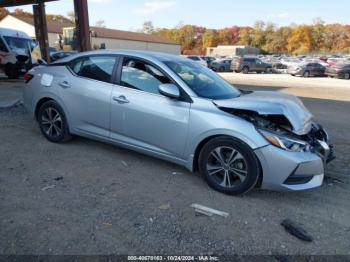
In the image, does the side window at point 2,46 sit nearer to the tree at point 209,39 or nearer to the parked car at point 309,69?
the parked car at point 309,69

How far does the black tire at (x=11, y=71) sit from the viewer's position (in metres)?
Result: 15.5

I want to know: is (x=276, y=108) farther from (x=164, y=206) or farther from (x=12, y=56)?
(x=12, y=56)

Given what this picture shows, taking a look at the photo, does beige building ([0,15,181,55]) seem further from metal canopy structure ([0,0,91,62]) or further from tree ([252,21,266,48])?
tree ([252,21,266,48])

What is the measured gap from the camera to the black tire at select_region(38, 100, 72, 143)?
538cm

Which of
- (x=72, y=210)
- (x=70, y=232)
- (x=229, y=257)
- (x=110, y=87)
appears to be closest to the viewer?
(x=229, y=257)

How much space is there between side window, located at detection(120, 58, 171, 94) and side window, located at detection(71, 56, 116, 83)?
26cm

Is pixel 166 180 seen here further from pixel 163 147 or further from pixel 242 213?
pixel 242 213

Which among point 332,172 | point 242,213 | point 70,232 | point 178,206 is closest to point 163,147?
point 178,206

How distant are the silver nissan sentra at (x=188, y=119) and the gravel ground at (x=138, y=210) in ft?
0.97

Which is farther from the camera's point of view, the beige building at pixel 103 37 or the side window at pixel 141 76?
the beige building at pixel 103 37

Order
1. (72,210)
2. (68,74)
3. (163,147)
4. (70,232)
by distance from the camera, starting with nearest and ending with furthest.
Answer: (70,232) → (72,210) → (163,147) → (68,74)

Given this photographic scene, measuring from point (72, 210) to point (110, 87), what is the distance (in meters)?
1.92

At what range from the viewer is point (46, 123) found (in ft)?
18.4

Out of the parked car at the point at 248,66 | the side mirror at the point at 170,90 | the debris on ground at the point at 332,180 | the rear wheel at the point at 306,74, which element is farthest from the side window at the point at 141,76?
the parked car at the point at 248,66
